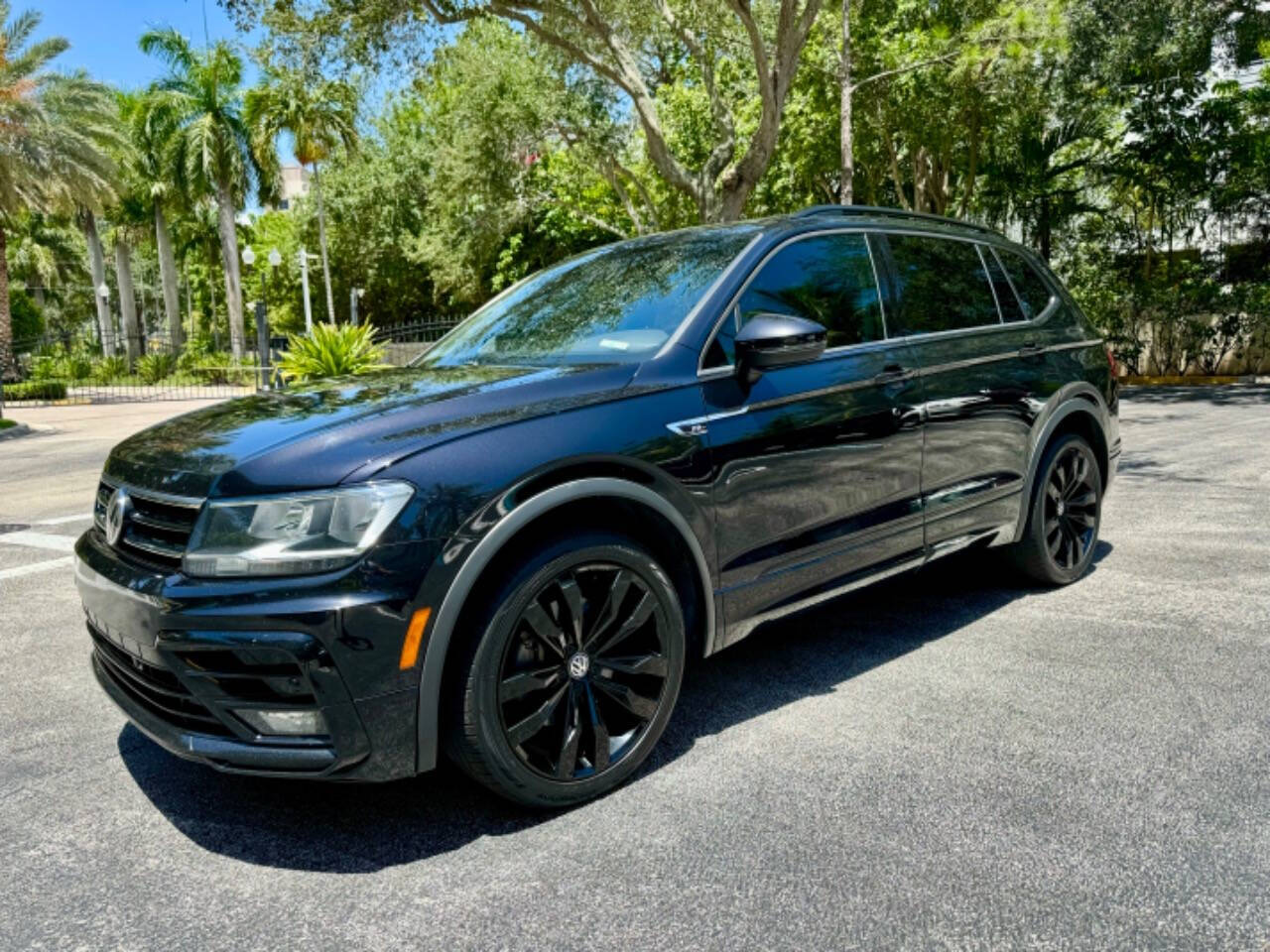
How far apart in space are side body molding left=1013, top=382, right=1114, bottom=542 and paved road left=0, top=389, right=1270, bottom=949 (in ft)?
1.98

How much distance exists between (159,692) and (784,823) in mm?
1747

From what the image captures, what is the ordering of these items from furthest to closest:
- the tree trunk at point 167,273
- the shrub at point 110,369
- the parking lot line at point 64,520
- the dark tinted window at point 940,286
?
the tree trunk at point 167,273 → the shrub at point 110,369 → the parking lot line at point 64,520 → the dark tinted window at point 940,286

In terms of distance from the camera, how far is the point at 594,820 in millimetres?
2934

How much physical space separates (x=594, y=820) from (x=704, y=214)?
15247 mm

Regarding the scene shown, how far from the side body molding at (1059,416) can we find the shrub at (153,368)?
32.6 metres

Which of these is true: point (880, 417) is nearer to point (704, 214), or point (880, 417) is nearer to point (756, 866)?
point (756, 866)

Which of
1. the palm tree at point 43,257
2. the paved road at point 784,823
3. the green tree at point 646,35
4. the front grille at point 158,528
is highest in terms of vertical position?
the palm tree at point 43,257

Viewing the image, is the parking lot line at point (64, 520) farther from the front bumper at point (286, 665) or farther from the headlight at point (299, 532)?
the headlight at point (299, 532)

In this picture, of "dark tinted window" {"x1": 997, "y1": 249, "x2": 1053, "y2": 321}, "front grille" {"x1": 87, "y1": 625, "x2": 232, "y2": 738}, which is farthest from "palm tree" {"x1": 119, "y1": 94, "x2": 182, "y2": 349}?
"front grille" {"x1": 87, "y1": 625, "x2": 232, "y2": 738}

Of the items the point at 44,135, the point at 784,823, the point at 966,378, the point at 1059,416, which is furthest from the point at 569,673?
the point at 44,135

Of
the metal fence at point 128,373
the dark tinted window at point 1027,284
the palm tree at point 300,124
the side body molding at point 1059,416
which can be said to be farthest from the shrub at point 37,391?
the side body molding at point 1059,416

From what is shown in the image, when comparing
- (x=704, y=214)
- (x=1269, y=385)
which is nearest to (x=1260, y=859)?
(x=704, y=214)

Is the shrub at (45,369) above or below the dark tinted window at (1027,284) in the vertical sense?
below

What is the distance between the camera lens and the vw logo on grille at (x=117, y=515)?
9.66 feet
